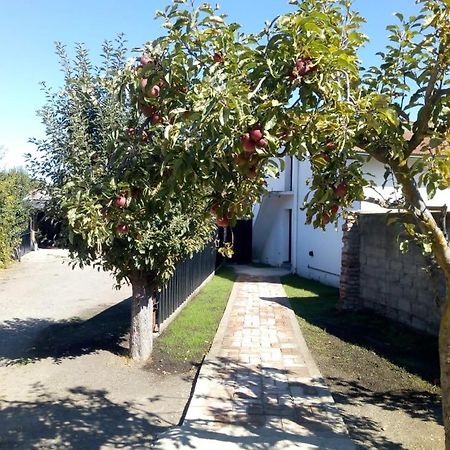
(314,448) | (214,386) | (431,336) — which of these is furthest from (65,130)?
(431,336)

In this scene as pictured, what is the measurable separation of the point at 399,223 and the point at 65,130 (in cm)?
382

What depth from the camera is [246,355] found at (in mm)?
6605

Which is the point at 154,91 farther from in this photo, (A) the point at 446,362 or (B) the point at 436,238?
(A) the point at 446,362

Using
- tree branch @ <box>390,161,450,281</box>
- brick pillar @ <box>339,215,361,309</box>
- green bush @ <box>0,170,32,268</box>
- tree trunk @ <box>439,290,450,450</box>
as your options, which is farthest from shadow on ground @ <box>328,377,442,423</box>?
green bush @ <box>0,170,32,268</box>

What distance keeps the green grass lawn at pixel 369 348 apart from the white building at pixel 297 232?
2.15 meters

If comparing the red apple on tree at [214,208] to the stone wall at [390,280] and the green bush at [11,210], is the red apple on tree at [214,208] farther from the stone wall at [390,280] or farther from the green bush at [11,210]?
the green bush at [11,210]

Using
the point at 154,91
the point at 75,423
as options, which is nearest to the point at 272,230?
the point at 75,423

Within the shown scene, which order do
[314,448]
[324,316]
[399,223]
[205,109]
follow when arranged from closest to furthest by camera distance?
[205,109], [399,223], [314,448], [324,316]

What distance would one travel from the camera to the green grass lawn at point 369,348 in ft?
18.9

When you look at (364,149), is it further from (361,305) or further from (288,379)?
(361,305)

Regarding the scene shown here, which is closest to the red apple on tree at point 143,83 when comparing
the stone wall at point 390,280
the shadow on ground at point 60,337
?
the shadow on ground at point 60,337

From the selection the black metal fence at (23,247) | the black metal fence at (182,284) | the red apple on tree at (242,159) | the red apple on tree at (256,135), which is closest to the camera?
the red apple on tree at (256,135)

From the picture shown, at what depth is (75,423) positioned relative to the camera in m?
4.44

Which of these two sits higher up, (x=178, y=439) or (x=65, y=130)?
(x=65, y=130)
